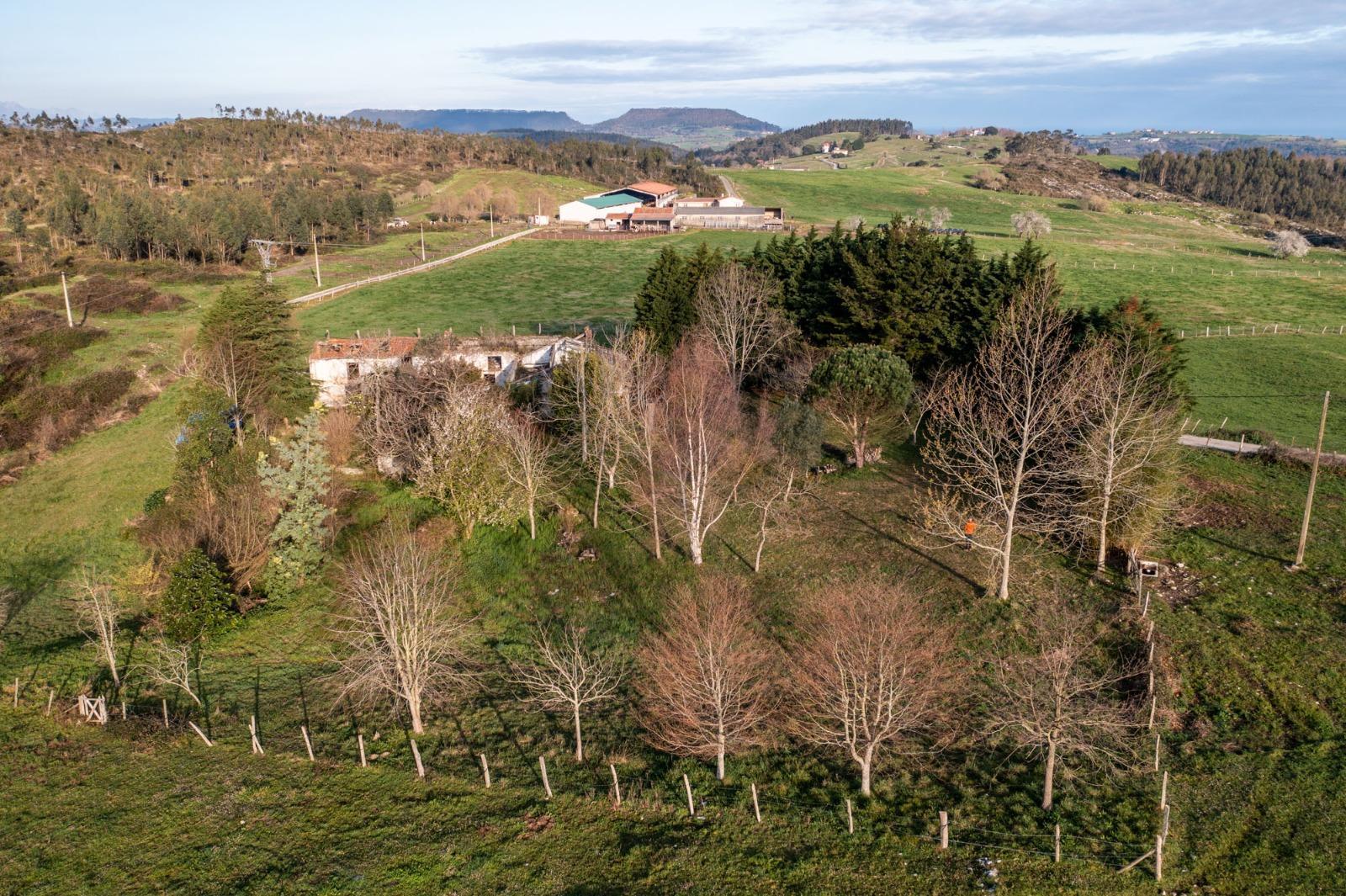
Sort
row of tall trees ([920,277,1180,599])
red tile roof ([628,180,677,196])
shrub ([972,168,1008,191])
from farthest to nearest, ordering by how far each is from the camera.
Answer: shrub ([972,168,1008,191]) < red tile roof ([628,180,677,196]) < row of tall trees ([920,277,1180,599])

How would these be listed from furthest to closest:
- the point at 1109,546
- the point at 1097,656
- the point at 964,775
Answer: the point at 1109,546 → the point at 1097,656 → the point at 964,775

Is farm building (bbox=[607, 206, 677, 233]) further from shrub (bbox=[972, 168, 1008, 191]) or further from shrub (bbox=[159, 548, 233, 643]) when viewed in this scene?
shrub (bbox=[159, 548, 233, 643])

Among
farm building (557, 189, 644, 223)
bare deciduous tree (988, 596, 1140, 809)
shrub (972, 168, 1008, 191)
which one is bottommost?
bare deciduous tree (988, 596, 1140, 809)

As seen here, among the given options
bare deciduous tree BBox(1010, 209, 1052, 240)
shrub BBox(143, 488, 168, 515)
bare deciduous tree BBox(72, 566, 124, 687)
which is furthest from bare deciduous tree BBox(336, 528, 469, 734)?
bare deciduous tree BBox(1010, 209, 1052, 240)

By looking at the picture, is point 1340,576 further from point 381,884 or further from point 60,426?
point 60,426

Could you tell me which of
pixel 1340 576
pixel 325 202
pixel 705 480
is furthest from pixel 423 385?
pixel 325 202

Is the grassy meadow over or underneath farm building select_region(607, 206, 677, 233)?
underneath

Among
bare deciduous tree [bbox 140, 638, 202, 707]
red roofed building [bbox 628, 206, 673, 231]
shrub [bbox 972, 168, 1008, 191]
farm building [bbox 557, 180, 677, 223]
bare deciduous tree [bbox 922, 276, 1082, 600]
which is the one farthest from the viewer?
shrub [bbox 972, 168, 1008, 191]
